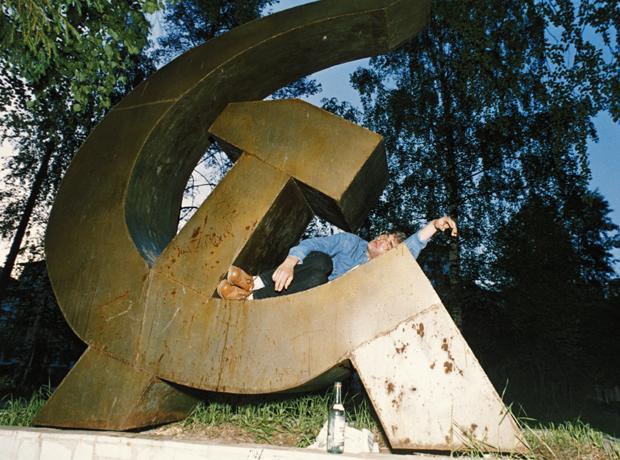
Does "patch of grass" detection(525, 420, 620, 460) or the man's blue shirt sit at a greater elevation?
the man's blue shirt

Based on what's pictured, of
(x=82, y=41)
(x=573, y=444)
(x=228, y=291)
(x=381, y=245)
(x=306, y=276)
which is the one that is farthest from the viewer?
(x=82, y=41)

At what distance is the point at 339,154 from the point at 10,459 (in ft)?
10.5

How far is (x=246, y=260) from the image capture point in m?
3.52

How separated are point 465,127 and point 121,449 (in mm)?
11343

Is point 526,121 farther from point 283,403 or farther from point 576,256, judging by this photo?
point 283,403

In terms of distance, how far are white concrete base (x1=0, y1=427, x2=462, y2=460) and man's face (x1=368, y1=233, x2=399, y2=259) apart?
1.74m

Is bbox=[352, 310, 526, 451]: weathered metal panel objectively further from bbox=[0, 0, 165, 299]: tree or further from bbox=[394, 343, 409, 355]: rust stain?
bbox=[0, 0, 165, 299]: tree

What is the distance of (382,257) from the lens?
9.84 feet

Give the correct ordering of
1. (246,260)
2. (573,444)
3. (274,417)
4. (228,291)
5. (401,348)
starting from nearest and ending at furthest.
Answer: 1. (401,348)
2. (573,444)
3. (228,291)
4. (246,260)
5. (274,417)

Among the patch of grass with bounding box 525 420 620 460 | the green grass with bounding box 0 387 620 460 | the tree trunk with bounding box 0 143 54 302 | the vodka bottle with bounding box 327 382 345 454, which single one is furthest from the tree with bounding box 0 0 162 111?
the tree trunk with bounding box 0 143 54 302

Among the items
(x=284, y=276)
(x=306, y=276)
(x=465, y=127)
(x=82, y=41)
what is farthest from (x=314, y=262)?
(x=465, y=127)

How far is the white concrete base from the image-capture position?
2633mm

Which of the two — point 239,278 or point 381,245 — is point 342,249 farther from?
point 239,278

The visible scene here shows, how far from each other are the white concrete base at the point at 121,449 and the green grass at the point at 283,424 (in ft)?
3.18
